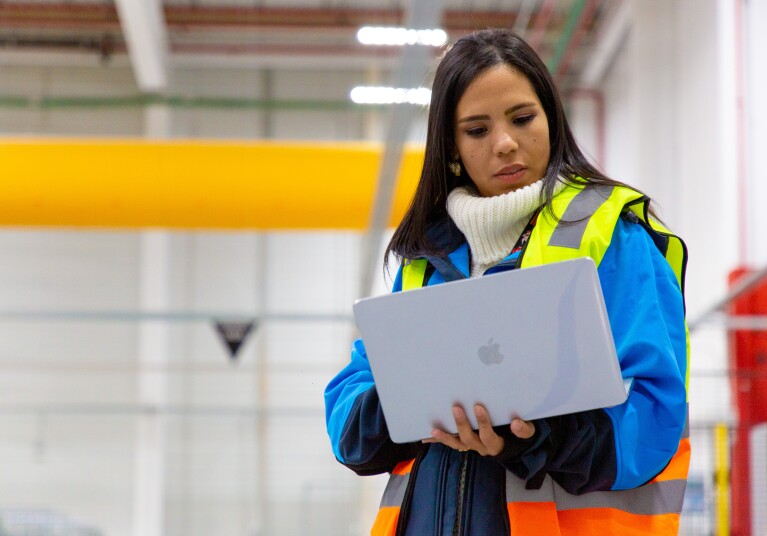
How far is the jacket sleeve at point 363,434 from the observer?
1734mm

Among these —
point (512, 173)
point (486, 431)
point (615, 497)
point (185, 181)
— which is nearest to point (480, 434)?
point (486, 431)

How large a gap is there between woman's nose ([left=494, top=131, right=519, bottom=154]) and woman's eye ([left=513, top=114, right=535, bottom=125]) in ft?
0.12

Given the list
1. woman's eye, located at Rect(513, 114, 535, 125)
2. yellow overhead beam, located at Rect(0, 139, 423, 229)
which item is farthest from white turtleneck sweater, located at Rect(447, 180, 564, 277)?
yellow overhead beam, located at Rect(0, 139, 423, 229)

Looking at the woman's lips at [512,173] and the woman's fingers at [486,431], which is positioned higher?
the woman's lips at [512,173]

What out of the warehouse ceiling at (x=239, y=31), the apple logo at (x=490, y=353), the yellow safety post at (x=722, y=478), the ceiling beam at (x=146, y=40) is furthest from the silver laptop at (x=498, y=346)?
the warehouse ceiling at (x=239, y=31)

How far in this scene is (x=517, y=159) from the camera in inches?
72.6

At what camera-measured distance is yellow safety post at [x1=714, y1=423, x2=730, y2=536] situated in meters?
5.78

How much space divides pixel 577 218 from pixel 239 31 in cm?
1080

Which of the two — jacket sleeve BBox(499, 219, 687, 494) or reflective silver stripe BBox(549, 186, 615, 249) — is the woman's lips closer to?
reflective silver stripe BBox(549, 186, 615, 249)

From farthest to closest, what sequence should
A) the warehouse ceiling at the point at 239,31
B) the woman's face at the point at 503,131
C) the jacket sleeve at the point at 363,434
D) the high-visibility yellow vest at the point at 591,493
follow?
1. the warehouse ceiling at the point at 239,31
2. the woman's face at the point at 503,131
3. the jacket sleeve at the point at 363,434
4. the high-visibility yellow vest at the point at 591,493

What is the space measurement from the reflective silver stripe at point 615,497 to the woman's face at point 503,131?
1.68 ft

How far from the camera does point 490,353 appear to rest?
1556 millimetres

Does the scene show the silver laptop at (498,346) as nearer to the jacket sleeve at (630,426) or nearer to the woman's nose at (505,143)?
the jacket sleeve at (630,426)

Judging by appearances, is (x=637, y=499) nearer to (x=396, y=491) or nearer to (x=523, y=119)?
(x=396, y=491)
